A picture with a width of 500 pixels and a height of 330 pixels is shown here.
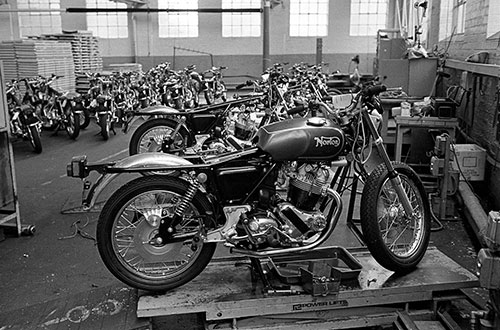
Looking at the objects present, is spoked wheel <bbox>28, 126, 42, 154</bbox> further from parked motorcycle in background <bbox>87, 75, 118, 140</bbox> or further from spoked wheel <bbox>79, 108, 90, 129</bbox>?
spoked wheel <bbox>79, 108, 90, 129</bbox>

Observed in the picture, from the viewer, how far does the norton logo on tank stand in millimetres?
2824

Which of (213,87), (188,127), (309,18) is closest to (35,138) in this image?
(188,127)

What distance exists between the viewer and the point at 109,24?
17.3m

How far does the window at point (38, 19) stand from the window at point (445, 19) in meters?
12.6

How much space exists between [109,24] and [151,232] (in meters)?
15.8

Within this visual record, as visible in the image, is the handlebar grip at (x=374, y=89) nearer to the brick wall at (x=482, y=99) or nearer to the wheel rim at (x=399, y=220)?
the wheel rim at (x=399, y=220)

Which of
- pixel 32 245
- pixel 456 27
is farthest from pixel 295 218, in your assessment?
pixel 456 27

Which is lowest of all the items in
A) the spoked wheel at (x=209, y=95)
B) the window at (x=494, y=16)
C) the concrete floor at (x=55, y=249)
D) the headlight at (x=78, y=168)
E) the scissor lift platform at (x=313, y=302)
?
the concrete floor at (x=55, y=249)

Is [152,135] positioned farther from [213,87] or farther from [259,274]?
[213,87]

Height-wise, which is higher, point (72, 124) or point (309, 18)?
point (309, 18)

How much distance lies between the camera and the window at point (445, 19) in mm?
8188

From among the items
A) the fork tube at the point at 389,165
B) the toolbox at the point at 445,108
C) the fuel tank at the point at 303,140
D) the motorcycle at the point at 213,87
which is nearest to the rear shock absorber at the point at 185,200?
the fuel tank at the point at 303,140

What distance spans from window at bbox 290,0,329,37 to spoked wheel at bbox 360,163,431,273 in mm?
15168

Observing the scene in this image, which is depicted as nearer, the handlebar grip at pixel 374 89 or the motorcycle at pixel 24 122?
the handlebar grip at pixel 374 89
